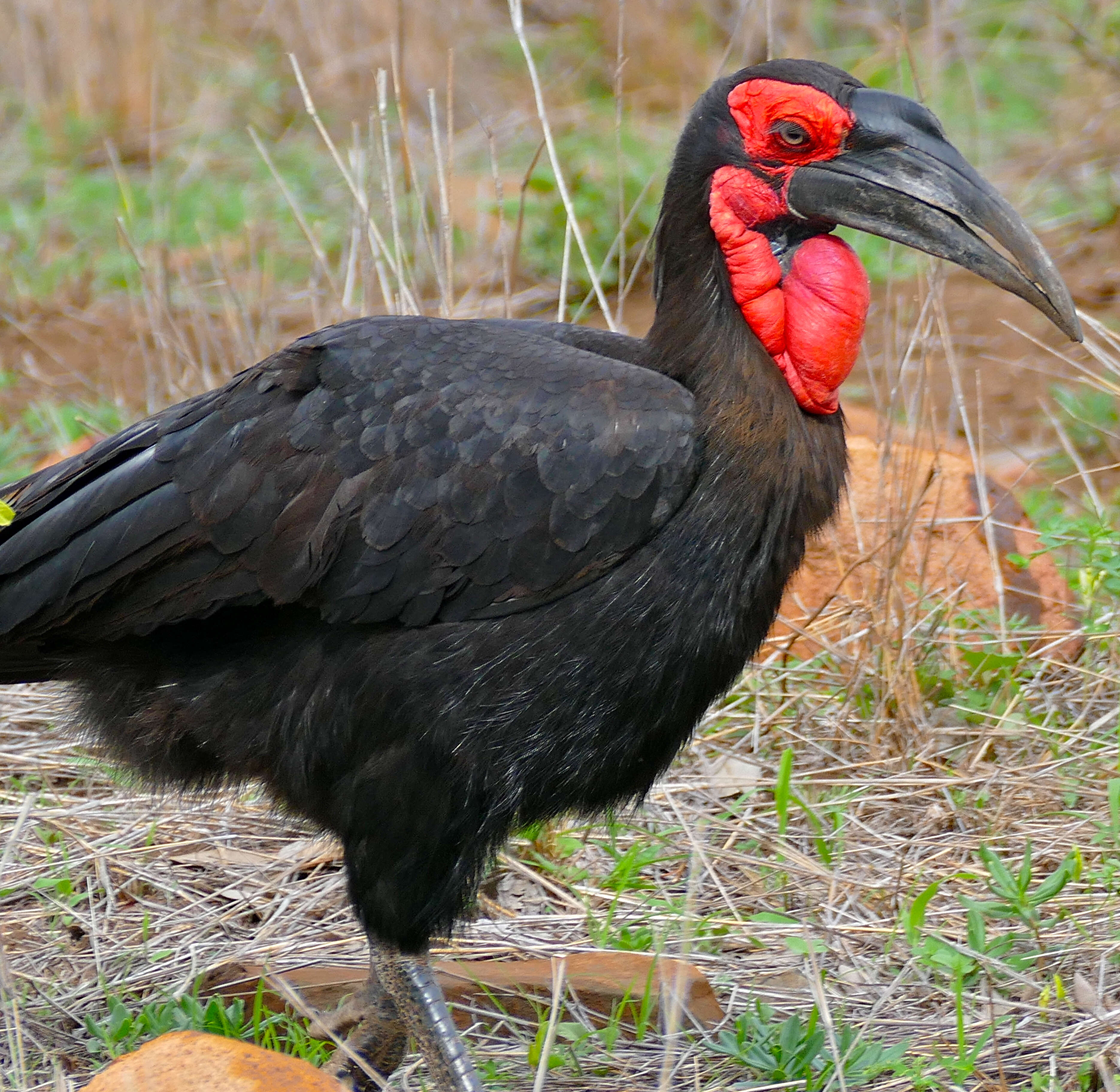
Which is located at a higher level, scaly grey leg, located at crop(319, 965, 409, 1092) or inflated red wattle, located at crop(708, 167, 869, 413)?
inflated red wattle, located at crop(708, 167, 869, 413)

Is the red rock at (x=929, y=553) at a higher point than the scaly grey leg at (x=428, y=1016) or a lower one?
higher

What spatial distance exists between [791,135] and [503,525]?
31.5 inches

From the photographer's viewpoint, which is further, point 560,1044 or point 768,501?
point 560,1044

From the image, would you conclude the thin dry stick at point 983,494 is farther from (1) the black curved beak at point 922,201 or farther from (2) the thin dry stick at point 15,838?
(2) the thin dry stick at point 15,838

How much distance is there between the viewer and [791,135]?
2.52m

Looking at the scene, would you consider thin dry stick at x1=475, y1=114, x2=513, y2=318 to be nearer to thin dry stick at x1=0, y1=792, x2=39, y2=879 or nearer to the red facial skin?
the red facial skin

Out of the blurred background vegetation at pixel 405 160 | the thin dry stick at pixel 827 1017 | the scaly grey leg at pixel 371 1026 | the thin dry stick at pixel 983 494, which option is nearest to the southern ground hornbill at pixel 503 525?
the scaly grey leg at pixel 371 1026

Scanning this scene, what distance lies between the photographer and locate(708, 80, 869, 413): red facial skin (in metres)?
2.54

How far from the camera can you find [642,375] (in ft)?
Answer: 8.41

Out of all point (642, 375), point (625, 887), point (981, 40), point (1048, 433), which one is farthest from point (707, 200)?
point (981, 40)

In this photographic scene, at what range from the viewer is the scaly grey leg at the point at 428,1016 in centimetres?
257

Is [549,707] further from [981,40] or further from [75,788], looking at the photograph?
[981,40]

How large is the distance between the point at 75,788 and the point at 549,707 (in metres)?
1.59

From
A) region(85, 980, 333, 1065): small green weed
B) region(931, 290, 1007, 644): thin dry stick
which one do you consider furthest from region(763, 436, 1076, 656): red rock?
region(85, 980, 333, 1065): small green weed
